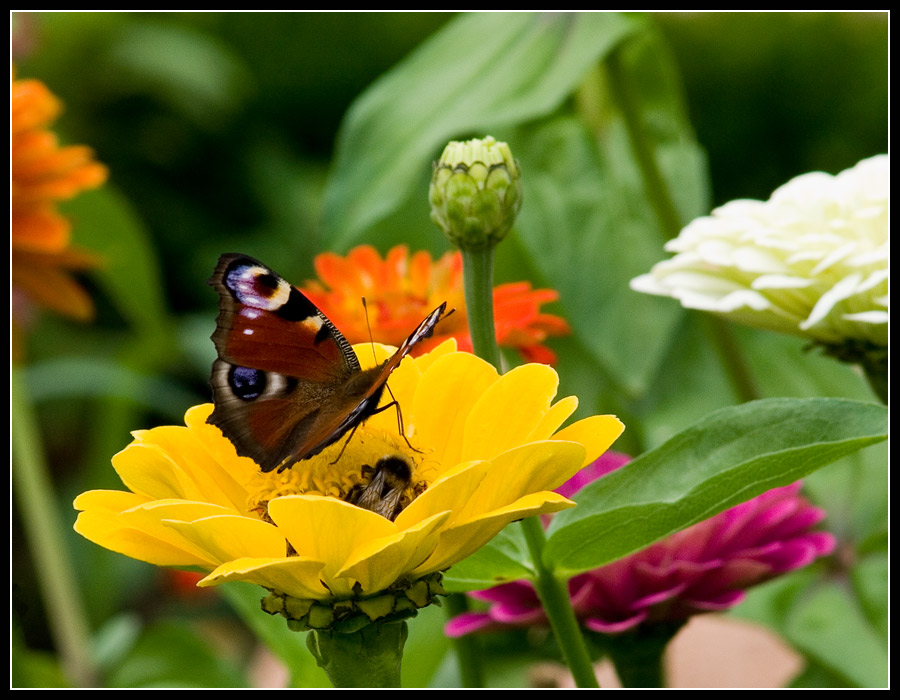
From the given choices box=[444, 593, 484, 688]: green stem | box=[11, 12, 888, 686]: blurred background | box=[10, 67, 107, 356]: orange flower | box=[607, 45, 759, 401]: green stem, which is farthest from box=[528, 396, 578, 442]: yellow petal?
box=[11, 12, 888, 686]: blurred background

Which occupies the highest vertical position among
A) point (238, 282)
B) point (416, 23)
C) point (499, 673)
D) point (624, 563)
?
point (416, 23)

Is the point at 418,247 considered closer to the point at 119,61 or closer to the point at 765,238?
the point at 765,238

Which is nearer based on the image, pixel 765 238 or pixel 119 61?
pixel 765 238

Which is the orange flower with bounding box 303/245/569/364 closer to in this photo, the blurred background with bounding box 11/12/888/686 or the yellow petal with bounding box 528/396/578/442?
the yellow petal with bounding box 528/396/578/442

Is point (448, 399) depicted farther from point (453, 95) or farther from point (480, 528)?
point (453, 95)

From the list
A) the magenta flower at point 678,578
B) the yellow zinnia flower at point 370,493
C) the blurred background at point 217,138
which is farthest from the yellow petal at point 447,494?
the blurred background at point 217,138

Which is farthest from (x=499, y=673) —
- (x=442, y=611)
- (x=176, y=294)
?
(x=176, y=294)

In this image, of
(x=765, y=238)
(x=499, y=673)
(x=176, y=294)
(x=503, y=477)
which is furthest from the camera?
(x=176, y=294)

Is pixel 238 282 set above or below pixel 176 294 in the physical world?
above
